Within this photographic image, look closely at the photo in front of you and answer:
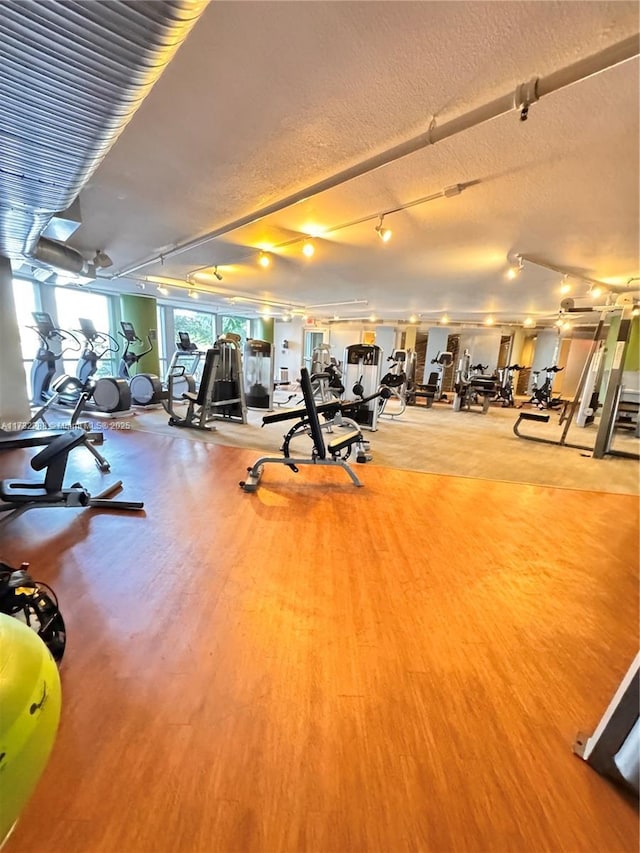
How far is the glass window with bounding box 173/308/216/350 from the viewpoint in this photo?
34.3ft

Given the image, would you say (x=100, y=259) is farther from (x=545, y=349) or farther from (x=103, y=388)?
(x=545, y=349)

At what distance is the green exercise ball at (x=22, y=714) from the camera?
0.60 m

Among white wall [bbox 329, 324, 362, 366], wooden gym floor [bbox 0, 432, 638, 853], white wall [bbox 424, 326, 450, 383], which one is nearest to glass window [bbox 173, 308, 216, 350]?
white wall [bbox 329, 324, 362, 366]

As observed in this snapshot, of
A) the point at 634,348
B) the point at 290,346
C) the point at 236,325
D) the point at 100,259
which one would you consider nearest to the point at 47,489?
the point at 100,259

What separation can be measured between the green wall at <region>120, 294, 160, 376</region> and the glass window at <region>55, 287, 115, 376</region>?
46cm

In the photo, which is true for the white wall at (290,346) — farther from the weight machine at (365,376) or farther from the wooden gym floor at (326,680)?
the wooden gym floor at (326,680)

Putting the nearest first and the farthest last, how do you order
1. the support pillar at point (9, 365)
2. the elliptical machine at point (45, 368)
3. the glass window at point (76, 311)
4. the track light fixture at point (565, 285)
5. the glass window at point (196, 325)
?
1. the support pillar at point (9, 365)
2. the track light fixture at point (565, 285)
3. the elliptical machine at point (45, 368)
4. the glass window at point (76, 311)
5. the glass window at point (196, 325)

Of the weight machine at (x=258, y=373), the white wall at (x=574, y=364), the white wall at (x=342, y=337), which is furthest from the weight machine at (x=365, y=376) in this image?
the white wall at (x=574, y=364)

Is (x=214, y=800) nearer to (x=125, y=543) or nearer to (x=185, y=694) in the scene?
(x=185, y=694)

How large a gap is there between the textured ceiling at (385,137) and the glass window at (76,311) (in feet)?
12.2

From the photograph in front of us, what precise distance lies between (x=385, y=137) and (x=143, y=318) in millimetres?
8199

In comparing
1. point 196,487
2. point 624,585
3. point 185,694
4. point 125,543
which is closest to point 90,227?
point 196,487

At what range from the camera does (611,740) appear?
43.4 inches

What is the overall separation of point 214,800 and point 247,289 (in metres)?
7.74
